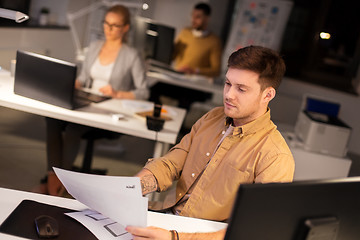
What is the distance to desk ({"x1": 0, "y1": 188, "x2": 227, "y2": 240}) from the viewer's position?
1519 millimetres

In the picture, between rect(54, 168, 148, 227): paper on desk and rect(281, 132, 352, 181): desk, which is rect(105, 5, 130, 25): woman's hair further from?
rect(54, 168, 148, 227): paper on desk

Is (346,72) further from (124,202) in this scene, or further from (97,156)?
(124,202)

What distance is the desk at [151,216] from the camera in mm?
1519

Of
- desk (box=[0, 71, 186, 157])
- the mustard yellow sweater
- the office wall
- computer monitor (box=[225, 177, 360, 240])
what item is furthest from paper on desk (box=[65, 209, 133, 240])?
the office wall

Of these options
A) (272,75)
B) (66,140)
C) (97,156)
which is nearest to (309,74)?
(97,156)

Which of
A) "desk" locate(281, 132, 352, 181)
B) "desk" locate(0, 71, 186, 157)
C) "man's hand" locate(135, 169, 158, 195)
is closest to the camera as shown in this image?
"man's hand" locate(135, 169, 158, 195)

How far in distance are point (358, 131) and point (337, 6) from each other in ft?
5.31

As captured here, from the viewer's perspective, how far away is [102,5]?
19.7 ft

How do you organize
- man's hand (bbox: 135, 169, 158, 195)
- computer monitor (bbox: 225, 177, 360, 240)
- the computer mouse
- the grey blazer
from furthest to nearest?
the grey blazer → man's hand (bbox: 135, 169, 158, 195) → the computer mouse → computer monitor (bbox: 225, 177, 360, 240)

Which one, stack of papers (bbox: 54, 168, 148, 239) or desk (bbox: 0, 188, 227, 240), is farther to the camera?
A: desk (bbox: 0, 188, 227, 240)

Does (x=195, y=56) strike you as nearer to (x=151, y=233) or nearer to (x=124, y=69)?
(x=124, y=69)

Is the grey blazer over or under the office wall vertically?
under

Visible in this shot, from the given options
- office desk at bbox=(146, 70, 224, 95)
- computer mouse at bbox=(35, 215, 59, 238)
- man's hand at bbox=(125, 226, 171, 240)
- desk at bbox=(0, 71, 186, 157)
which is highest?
man's hand at bbox=(125, 226, 171, 240)

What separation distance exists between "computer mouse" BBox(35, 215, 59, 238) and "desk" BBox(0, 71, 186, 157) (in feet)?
4.13
